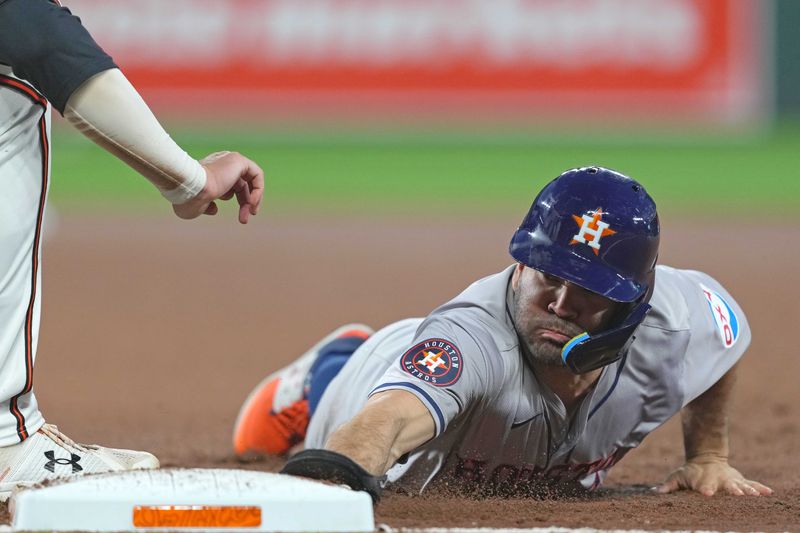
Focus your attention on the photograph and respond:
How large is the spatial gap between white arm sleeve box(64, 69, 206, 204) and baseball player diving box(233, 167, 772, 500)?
69 centimetres

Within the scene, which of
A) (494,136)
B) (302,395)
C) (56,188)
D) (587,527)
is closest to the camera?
(587,527)

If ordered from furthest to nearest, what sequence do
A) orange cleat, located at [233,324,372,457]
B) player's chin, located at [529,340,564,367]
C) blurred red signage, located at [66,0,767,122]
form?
blurred red signage, located at [66,0,767,122] → orange cleat, located at [233,324,372,457] → player's chin, located at [529,340,564,367]

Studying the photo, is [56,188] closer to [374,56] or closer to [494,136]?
[374,56]

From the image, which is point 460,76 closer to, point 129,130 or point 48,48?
point 129,130

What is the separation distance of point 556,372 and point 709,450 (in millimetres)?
798

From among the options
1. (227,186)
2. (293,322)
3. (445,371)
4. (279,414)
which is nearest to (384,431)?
(445,371)

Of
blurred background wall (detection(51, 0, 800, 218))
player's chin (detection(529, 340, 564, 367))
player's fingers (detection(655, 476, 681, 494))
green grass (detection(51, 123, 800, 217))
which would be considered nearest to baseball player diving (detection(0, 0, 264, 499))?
player's chin (detection(529, 340, 564, 367))

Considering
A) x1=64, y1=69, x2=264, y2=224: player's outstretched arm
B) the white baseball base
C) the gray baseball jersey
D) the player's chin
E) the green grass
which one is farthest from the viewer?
the green grass

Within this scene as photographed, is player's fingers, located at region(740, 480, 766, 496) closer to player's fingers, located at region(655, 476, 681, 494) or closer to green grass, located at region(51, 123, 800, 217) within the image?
player's fingers, located at region(655, 476, 681, 494)

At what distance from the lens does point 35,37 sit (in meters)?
2.68

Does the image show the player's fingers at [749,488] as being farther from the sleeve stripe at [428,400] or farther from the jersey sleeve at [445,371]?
the sleeve stripe at [428,400]

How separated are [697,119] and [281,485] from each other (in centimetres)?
1594

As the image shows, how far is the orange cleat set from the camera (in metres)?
4.77

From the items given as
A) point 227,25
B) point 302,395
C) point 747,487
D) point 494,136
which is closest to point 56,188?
point 227,25
